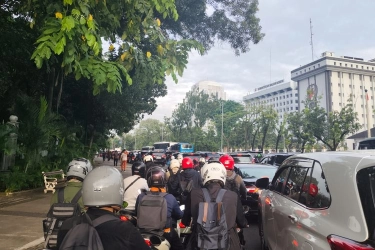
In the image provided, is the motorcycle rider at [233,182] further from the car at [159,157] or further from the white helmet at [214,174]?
the car at [159,157]

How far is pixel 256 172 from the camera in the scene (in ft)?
30.8

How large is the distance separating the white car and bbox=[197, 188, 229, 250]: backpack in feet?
2.24

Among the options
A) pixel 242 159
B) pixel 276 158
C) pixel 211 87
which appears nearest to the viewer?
pixel 242 159

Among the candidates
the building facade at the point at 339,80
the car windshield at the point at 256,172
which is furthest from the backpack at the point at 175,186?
the building facade at the point at 339,80

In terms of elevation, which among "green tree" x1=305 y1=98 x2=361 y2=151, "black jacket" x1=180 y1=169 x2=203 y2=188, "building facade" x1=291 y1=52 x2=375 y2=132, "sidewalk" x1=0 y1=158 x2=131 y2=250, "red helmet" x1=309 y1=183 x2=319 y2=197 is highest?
"building facade" x1=291 y1=52 x2=375 y2=132

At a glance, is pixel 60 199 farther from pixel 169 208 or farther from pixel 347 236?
pixel 347 236

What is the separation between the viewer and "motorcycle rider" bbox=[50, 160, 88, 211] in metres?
3.75

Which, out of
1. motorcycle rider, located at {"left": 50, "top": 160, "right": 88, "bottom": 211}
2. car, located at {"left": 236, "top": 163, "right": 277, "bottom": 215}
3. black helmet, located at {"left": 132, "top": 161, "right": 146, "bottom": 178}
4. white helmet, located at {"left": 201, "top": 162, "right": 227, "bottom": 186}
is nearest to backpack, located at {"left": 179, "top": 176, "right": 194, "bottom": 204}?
black helmet, located at {"left": 132, "top": 161, "right": 146, "bottom": 178}

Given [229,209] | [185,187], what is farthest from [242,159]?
[229,209]

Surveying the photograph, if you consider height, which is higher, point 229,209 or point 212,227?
point 229,209

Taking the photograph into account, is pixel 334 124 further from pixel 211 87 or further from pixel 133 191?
pixel 211 87

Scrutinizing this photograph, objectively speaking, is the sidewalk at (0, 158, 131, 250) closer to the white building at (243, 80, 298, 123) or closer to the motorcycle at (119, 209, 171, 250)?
the motorcycle at (119, 209, 171, 250)

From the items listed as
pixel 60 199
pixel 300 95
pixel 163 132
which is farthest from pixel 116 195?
pixel 300 95

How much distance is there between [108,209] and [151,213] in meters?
1.58
